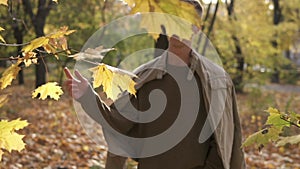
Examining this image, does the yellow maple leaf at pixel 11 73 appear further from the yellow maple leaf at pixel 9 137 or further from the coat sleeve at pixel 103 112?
the coat sleeve at pixel 103 112

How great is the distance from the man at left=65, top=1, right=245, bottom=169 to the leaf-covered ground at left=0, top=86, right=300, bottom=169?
2285mm

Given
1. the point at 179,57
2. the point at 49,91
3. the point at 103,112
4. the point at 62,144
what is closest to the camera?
the point at 49,91

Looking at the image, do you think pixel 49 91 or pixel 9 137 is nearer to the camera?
pixel 9 137

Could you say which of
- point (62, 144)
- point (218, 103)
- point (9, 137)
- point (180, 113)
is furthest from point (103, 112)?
point (62, 144)

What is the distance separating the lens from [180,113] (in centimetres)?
258

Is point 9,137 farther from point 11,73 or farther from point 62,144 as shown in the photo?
point 62,144

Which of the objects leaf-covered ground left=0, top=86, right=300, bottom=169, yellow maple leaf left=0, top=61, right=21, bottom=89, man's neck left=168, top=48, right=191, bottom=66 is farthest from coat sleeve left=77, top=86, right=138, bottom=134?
leaf-covered ground left=0, top=86, right=300, bottom=169

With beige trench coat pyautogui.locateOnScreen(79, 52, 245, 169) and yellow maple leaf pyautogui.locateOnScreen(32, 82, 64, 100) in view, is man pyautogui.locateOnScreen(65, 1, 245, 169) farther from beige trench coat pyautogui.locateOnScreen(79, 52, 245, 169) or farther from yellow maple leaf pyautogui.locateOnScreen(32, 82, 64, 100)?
yellow maple leaf pyautogui.locateOnScreen(32, 82, 64, 100)

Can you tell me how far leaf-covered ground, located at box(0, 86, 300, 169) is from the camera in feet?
17.0

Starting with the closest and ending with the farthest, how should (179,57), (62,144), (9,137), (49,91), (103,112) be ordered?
(9,137) → (49,91) → (103,112) → (179,57) → (62,144)

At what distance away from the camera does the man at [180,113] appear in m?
2.57

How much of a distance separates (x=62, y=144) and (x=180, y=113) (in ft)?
12.3

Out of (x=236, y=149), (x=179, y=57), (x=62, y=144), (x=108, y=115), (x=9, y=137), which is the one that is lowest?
(x=62, y=144)

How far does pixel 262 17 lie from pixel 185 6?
11946 millimetres
